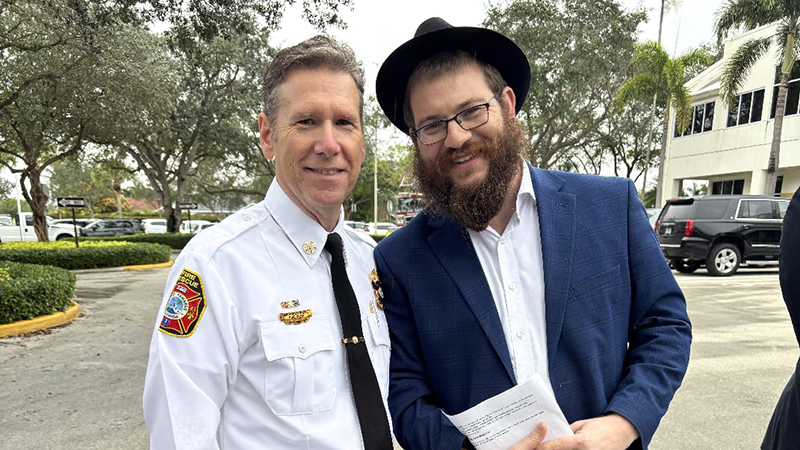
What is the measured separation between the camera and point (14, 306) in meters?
6.28

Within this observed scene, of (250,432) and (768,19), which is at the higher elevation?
(768,19)

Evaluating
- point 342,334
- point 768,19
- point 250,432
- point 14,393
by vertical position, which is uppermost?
Answer: point 768,19

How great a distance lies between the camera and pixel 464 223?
162cm

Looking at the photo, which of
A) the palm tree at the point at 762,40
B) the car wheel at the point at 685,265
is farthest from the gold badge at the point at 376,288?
the palm tree at the point at 762,40

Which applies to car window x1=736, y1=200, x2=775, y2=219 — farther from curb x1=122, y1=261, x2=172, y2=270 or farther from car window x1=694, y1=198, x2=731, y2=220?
curb x1=122, y1=261, x2=172, y2=270

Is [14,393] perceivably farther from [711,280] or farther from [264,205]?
[711,280]

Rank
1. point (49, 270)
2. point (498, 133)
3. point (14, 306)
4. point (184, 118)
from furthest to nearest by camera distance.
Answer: point (184, 118) → point (49, 270) → point (14, 306) → point (498, 133)

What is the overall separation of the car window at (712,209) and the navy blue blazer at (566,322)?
11.4m

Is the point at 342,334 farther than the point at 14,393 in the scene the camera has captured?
No

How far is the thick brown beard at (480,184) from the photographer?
161cm

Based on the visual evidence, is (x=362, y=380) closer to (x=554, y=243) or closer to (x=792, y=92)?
(x=554, y=243)

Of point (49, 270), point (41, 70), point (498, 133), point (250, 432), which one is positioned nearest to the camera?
point (250, 432)

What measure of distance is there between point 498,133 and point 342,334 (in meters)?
0.87

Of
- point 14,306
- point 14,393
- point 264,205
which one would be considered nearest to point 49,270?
point 14,306
